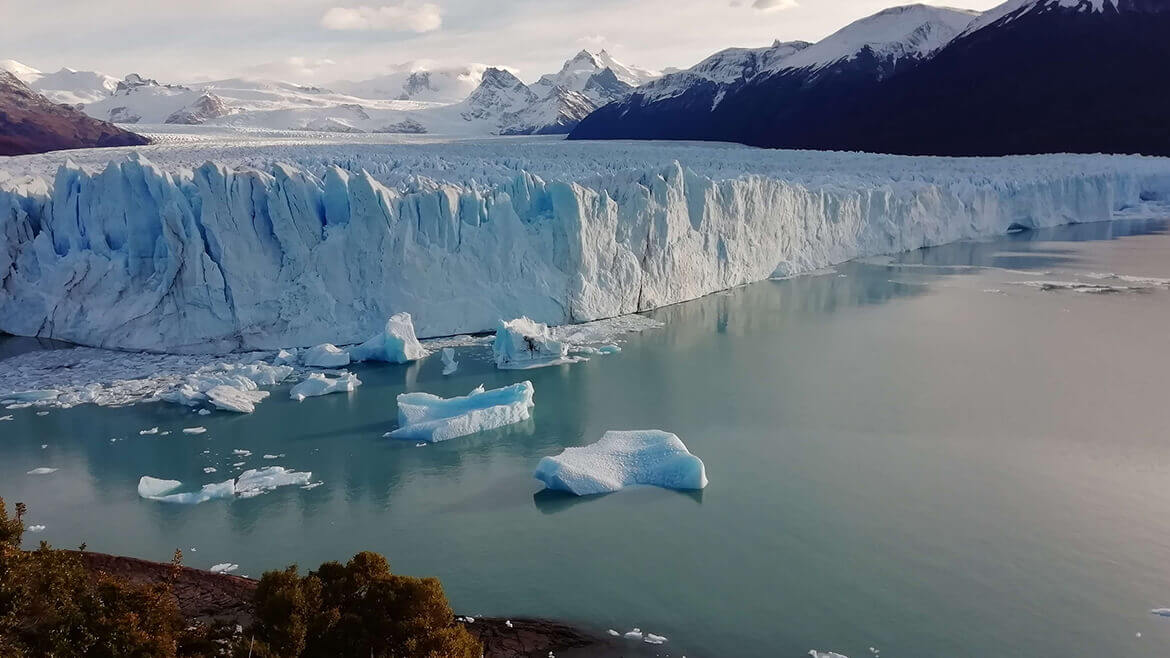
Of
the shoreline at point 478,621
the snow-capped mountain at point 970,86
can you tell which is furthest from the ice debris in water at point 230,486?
the snow-capped mountain at point 970,86

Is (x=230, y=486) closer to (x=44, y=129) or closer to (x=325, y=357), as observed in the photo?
(x=325, y=357)

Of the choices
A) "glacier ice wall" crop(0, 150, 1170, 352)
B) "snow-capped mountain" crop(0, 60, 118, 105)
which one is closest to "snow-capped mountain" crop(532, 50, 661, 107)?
"snow-capped mountain" crop(0, 60, 118, 105)

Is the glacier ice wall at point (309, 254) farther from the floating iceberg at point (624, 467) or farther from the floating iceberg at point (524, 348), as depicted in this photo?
the floating iceberg at point (624, 467)

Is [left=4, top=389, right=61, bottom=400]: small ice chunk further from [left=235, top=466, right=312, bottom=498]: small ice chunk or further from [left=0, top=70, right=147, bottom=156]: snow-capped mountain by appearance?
[left=0, top=70, right=147, bottom=156]: snow-capped mountain

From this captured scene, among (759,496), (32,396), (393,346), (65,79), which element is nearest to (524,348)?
(393,346)

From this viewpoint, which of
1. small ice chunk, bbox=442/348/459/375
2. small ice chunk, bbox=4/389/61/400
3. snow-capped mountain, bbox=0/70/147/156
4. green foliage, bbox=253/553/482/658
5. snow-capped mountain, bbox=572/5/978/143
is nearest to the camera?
green foliage, bbox=253/553/482/658
